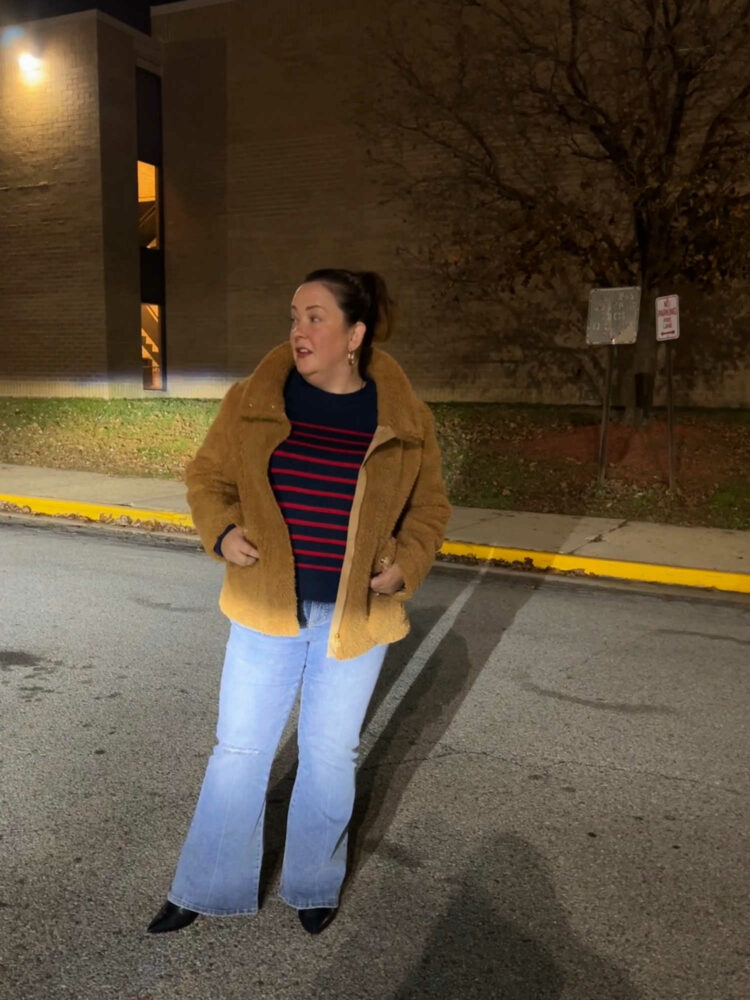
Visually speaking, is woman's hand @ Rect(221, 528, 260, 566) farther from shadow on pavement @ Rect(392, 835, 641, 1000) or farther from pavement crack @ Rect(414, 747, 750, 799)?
pavement crack @ Rect(414, 747, 750, 799)

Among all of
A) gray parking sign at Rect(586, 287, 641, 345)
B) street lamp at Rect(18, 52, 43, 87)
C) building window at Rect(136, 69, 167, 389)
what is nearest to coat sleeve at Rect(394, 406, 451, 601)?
gray parking sign at Rect(586, 287, 641, 345)

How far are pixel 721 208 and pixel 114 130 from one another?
15605 millimetres

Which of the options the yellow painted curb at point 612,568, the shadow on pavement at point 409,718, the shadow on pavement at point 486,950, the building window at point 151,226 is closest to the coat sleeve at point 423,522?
the shadow on pavement at point 486,950

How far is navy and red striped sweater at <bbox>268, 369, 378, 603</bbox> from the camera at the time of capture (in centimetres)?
245

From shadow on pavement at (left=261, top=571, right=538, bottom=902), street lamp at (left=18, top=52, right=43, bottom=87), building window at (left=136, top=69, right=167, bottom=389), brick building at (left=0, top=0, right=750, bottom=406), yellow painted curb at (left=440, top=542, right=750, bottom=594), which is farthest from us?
building window at (left=136, top=69, right=167, bottom=389)

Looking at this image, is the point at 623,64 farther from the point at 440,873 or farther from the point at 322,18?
the point at 440,873

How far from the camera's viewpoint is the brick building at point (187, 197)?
2022 cm

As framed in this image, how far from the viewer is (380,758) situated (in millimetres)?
3984

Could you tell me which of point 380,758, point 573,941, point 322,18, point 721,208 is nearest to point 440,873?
point 573,941

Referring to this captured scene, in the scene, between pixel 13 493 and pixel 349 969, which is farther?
pixel 13 493

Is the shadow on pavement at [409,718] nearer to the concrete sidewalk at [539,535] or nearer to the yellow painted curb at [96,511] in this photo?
the concrete sidewalk at [539,535]

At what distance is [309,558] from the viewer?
8.17 feet

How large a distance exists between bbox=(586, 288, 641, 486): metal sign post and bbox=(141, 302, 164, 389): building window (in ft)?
50.4

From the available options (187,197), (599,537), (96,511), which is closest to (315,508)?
(599,537)
